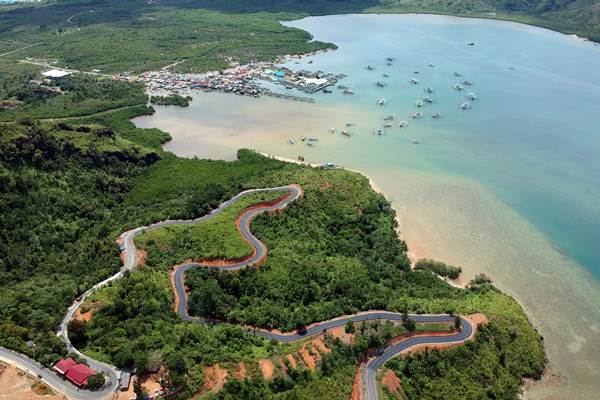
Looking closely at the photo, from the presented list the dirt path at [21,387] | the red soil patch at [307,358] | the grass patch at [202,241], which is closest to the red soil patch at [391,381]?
the red soil patch at [307,358]

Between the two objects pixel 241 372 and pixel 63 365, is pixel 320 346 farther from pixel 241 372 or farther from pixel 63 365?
pixel 63 365

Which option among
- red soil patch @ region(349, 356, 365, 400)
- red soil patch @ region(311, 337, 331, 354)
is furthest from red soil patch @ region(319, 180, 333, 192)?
red soil patch @ region(349, 356, 365, 400)

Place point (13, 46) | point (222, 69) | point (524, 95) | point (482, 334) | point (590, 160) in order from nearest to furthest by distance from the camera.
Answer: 1. point (482, 334)
2. point (590, 160)
3. point (524, 95)
4. point (222, 69)
5. point (13, 46)

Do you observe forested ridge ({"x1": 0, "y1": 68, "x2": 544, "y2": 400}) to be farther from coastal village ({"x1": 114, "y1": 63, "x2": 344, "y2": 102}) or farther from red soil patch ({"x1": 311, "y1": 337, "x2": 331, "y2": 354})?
coastal village ({"x1": 114, "y1": 63, "x2": 344, "y2": 102})

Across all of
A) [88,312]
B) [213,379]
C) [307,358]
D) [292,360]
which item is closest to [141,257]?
[88,312]

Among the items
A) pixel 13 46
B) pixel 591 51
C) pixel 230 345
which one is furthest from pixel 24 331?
pixel 591 51

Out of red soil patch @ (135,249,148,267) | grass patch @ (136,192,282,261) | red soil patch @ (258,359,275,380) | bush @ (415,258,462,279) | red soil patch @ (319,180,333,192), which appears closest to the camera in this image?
red soil patch @ (258,359,275,380)

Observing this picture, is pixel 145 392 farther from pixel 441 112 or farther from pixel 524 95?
pixel 524 95
